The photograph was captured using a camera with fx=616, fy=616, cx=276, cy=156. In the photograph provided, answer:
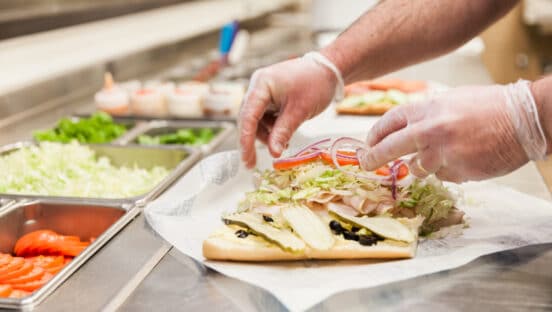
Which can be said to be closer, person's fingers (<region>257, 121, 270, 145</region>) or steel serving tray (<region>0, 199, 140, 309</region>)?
steel serving tray (<region>0, 199, 140, 309</region>)

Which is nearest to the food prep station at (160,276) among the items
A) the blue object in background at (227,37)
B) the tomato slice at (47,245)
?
the tomato slice at (47,245)

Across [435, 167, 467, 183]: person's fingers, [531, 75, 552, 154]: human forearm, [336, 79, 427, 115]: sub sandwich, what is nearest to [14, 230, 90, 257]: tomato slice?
[435, 167, 467, 183]: person's fingers

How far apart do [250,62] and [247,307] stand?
319cm

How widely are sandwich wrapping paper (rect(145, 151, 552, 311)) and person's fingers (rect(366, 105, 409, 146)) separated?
29 cm

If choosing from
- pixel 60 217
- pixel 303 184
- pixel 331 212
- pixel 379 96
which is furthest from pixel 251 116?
pixel 379 96

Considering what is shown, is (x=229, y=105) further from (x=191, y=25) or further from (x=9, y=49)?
(x=191, y=25)

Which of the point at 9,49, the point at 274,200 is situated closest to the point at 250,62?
the point at 9,49

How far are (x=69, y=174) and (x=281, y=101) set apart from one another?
82cm

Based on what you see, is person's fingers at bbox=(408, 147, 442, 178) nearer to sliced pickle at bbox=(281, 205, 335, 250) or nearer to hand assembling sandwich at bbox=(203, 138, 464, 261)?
hand assembling sandwich at bbox=(203, 138, 464, 261)

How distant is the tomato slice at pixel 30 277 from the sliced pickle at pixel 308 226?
62 cm

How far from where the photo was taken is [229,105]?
2.95 meters

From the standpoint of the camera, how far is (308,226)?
148cm

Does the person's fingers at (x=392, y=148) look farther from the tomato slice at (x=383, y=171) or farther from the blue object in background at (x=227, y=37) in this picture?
the blue object in background at (x=227, y=37)

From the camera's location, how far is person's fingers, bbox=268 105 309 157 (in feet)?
5.98
